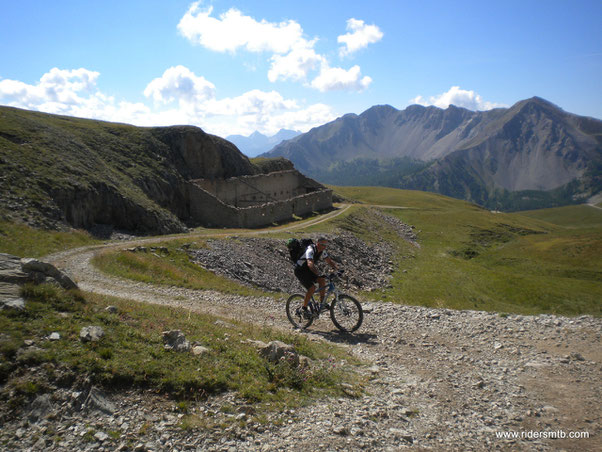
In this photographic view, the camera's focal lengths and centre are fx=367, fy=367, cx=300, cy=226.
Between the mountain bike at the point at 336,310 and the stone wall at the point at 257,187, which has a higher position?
the stone wall at the point at 257,187

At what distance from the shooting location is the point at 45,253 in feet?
69.9

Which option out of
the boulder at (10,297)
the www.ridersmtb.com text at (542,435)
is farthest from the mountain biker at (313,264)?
the boulder at (10,297)

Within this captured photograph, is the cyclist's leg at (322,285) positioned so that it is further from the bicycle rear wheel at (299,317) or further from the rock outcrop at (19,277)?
the rock outcrop at (19,277)

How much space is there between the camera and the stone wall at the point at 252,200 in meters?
44.4

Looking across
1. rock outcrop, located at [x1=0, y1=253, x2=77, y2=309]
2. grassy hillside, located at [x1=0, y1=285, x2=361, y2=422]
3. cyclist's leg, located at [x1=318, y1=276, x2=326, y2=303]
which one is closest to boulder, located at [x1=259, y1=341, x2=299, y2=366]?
grassy hillside, located at [x1=0, y1=285, x2=361, y2=422]

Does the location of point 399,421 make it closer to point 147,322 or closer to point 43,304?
point 147,322

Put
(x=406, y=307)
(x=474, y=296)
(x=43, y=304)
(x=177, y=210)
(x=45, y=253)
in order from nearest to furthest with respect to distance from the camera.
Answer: (x=43, y=304) < (x=406, y=307) < (x=45, y=253) < (x=474, y=296) < (x=177, y=210)

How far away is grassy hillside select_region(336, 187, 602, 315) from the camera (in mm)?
31812

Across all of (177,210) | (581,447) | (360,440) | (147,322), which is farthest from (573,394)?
(177,210)

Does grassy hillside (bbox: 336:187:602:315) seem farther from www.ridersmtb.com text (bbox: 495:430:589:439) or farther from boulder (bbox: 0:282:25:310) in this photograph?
boulder (bbox: 0:282:25:310)

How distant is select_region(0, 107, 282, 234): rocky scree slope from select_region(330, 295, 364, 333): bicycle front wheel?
22431mm

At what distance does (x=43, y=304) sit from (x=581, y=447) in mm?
11925

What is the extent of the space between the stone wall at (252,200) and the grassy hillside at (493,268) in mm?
17357

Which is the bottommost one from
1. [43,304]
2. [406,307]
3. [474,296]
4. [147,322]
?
[474,296]
